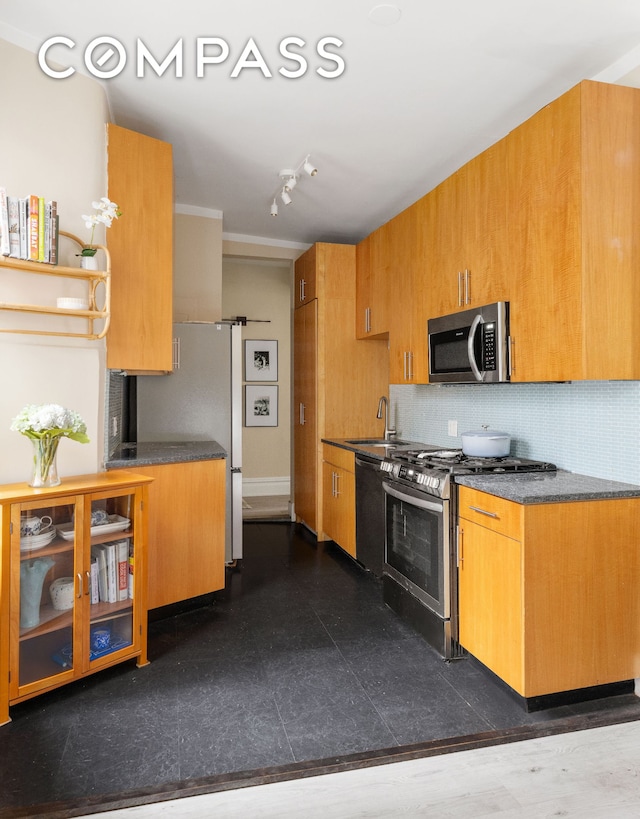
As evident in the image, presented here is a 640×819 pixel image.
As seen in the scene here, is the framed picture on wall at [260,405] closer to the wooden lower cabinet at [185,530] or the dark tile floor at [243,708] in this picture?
the wooden lower cabinet at [185,530]

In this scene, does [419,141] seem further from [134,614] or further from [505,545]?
[134,614]

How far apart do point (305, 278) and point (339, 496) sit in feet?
6.55

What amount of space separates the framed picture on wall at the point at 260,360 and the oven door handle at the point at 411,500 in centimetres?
358

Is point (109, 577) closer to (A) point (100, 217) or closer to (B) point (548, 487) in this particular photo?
(A) point (100, 217)

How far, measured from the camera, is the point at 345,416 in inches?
184

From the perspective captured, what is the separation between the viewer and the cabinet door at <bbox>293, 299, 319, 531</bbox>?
4703 mm

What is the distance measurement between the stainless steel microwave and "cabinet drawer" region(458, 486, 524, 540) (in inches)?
24.1

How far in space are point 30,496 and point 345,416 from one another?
9.54 ft

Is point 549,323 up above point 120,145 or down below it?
below

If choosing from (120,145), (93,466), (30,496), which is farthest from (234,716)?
(120,145)

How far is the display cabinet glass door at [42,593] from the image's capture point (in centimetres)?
209

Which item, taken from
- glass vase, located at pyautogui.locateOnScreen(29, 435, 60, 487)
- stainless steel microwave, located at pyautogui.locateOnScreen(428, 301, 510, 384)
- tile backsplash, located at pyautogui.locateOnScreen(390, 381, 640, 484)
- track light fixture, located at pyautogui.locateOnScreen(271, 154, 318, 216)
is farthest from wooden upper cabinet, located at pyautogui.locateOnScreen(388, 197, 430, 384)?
glass vase, located at pyautogui.locateOnScreen(29, 435, 60, 487)

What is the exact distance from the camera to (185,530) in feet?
10.2

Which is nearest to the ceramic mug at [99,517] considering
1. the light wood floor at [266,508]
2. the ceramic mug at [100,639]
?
the ceramic mug at [100,639]
